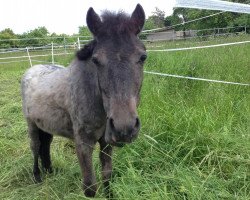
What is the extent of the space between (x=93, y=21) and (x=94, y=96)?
26.7 inches

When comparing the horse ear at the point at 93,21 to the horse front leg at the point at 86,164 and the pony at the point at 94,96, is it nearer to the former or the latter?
the pony at the point at 94,96

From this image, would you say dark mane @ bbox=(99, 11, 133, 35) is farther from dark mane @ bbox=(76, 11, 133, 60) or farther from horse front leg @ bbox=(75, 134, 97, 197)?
horse front leg @ bbox=(75, 134, 97, 197)

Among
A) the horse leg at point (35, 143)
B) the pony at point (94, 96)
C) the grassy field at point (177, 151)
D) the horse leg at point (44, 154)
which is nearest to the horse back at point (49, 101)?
the pony at point (94, 96)

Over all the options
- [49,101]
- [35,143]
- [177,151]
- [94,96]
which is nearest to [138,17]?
[94,96]

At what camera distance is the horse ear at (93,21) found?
8.69 feet

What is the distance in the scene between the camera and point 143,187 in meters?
2.83

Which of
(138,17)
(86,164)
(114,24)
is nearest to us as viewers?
(114,24)

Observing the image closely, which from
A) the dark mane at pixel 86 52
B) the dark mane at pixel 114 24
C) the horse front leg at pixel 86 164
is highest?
the dark mane at pixel 114 24

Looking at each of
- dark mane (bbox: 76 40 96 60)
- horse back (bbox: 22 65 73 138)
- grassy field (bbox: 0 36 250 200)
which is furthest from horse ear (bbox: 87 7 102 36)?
grassy field (bbox: 0 36 250 200)

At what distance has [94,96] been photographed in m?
2.96

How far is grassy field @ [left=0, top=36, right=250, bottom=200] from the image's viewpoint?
280 cm

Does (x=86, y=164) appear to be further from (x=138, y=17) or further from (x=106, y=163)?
(x=138, y=17)

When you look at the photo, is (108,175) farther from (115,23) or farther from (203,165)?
(115,23)

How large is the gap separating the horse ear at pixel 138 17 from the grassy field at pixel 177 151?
4.22ft
